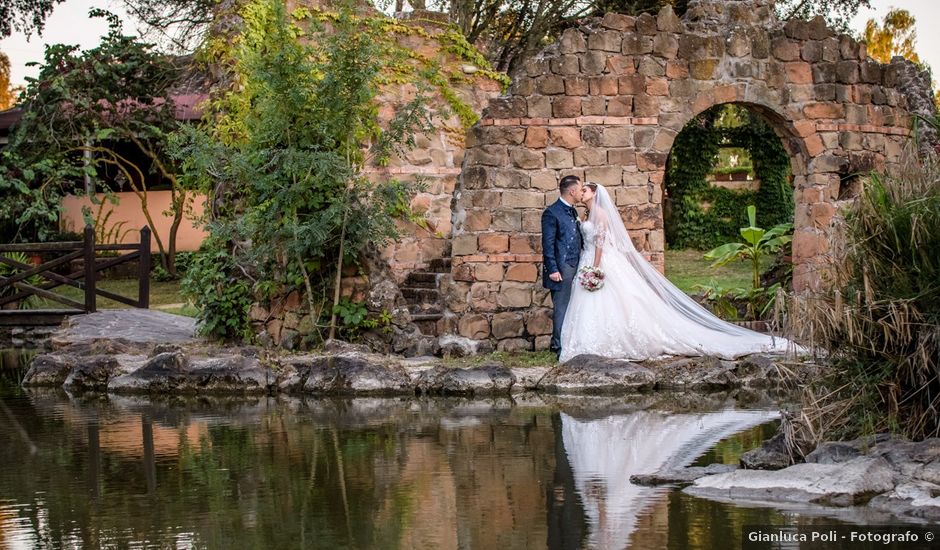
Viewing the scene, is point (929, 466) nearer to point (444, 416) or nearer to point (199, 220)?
point (444, 416)

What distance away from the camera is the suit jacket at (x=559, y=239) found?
13.5 metres

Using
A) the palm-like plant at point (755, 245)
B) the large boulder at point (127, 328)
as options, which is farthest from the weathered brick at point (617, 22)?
the large boulder at point (127, 328)

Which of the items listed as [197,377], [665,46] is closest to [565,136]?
[665,46]

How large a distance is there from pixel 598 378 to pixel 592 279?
5.17 ft

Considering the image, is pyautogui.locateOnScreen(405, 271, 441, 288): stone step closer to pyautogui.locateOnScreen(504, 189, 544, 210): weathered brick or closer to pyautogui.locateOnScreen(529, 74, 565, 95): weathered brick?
pyautogui.locateOnScreen(504, 189, 544, 210): weathered brick

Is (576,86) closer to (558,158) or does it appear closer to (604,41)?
(604,41)

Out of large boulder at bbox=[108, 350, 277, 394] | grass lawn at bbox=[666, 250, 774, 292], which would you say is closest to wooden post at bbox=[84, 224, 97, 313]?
large boulder at bbox=[108, 350, 277, 394]

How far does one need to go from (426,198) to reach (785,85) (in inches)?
216

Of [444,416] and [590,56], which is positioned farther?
[590,56]

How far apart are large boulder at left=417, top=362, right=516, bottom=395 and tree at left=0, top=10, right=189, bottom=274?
41.9 ft

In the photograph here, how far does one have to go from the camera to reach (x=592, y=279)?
13250 millimetres

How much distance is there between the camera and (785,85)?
580 inches

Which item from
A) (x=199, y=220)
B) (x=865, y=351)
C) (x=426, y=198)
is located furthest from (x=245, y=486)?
(x=426, y=198)

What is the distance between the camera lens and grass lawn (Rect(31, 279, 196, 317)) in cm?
2159
